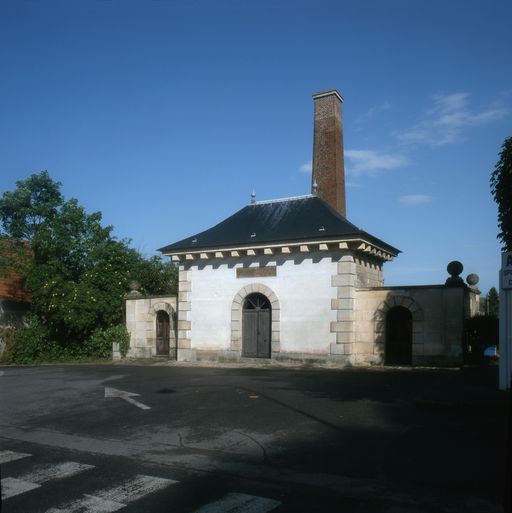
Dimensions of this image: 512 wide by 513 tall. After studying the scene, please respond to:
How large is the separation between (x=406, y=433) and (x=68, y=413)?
6203mm

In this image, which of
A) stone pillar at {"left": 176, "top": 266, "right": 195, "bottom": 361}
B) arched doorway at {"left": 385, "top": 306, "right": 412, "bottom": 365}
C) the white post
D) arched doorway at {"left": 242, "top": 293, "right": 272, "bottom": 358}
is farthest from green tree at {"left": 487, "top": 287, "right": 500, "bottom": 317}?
the white post

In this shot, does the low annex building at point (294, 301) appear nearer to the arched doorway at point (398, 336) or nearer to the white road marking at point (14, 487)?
the arched doorway at point (398, 336)

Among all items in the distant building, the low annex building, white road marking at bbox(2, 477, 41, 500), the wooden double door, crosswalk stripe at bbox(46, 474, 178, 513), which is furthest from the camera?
the distant building

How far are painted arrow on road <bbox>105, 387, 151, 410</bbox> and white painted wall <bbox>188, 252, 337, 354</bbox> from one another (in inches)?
286

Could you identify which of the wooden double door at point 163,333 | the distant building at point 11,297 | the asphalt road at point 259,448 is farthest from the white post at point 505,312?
the distant building at point 11,297

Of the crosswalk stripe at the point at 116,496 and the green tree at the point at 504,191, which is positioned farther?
the green tree at the point at 504,191

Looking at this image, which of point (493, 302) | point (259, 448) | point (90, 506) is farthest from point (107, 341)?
point (493, 302)

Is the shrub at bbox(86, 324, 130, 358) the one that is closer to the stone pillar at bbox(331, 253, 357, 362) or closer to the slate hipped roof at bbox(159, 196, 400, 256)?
the slate hipped roof at bbox(159, 196, 400, 256)

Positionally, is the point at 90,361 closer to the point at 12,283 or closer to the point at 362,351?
the point at 12,283

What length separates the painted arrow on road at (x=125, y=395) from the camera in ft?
33.4

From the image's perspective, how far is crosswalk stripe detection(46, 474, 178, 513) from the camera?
4699mm

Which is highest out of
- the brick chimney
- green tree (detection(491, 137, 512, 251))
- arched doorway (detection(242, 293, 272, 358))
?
the brick chimney

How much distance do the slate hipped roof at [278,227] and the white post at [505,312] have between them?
8446 millimetres

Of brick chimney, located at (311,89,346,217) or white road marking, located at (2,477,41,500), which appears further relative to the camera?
brick chimney, located at (311,89,346,217)
